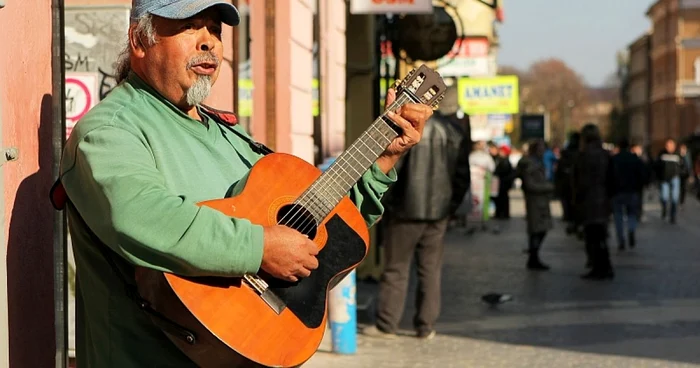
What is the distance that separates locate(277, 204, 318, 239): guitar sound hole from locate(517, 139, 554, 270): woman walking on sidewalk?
45.6 ft

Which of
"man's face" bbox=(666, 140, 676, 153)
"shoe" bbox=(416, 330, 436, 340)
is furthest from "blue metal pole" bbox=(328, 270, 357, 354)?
"man's face" bbox=(666, 140, 676, 153)

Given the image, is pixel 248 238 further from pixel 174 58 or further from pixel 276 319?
pixel 174 58

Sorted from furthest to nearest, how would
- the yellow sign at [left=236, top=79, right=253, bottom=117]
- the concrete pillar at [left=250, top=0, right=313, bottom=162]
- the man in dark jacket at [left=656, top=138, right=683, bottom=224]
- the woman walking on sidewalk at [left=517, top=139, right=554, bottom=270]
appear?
1. the man in dark jacket at [left=656, top=138, right=683, bottom=224]
2. the woman walking on sidewalk at [left=517, top=139, right=554, bottom=270]
3. the yellow sign at [left=236, top=79, right=253, bottom=117]
4. the concrete pillar at [left=250, top=0, right=313, bottom=162]

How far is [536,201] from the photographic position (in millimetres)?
17391

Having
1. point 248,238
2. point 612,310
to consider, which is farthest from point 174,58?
point 612,310

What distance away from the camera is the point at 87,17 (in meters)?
6.20

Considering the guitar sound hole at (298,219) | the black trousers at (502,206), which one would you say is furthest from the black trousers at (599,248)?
the black trousers at (502,206)

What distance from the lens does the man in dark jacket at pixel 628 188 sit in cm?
2119

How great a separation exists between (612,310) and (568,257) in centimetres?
696

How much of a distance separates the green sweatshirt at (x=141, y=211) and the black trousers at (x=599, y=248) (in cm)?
1241

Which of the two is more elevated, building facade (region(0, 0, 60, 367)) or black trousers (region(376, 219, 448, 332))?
building facade (region(0, 0, 60, 367))

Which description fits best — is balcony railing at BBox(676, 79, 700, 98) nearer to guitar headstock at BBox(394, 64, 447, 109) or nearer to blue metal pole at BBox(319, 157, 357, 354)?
blue metal pole at BBox(319, 157, 357, 354)

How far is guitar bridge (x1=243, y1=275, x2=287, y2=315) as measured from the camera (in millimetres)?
3227

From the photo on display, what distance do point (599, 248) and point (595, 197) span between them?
0.56 meters
